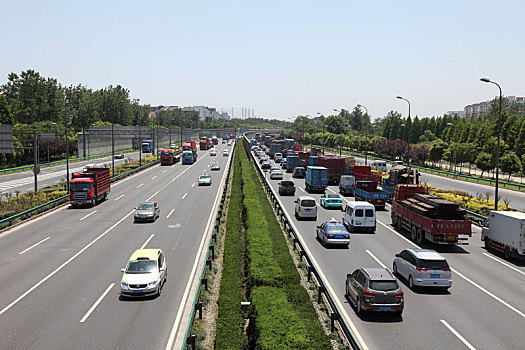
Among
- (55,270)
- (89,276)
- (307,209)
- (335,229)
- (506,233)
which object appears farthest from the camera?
(307,209)

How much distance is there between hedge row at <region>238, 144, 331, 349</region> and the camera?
517 inches

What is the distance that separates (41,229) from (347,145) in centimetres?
13853

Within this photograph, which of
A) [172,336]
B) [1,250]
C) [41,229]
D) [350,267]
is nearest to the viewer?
[172,336]

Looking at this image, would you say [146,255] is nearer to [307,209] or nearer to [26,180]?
[307,209]

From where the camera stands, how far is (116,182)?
63625mm

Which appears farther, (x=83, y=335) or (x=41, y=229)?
(x=41, y=229)

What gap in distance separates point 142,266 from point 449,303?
12.8 metres

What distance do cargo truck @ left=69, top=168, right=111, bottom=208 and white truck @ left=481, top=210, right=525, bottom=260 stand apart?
107 feet

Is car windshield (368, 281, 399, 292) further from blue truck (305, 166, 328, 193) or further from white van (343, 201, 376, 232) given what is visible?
blue truck (305, 166, 328, 193)

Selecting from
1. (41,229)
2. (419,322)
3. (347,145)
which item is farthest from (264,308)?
(347,145)

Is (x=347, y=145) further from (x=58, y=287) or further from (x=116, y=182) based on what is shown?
(x=58, y=287)

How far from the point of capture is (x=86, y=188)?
42.4 metres

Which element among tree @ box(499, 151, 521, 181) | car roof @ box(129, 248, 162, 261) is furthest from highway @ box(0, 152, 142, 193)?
tree @ box(499, 151, 521, 181)

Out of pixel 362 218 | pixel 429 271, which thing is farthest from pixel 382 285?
pixel 362 218
